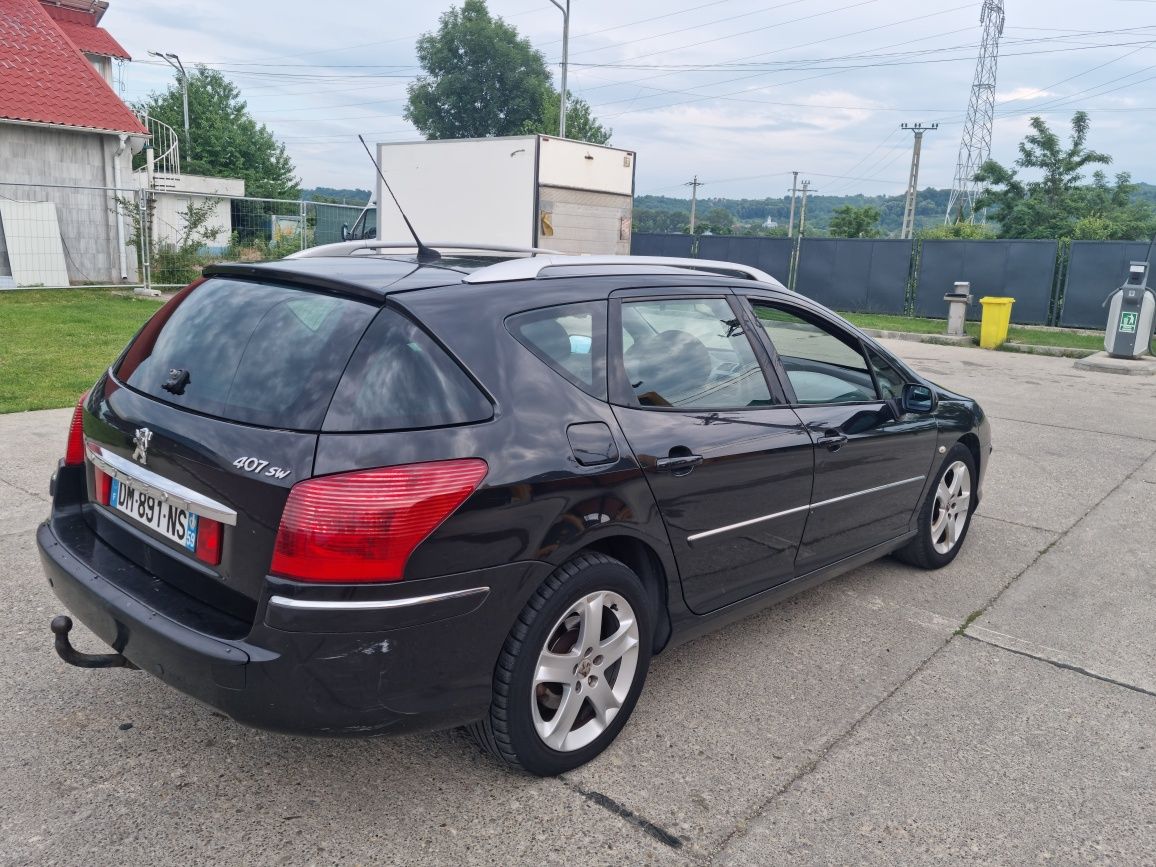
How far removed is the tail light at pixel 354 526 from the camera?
7.84 feet

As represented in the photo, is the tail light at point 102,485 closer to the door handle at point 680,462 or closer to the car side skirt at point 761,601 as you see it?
the door handle at point 680,462

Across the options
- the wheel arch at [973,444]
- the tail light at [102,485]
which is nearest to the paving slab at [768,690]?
the wheel arch at [973,444]

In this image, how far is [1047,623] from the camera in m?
4.39

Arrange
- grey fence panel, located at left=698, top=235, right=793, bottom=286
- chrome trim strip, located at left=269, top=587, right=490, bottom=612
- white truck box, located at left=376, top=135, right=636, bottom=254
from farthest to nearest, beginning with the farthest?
1. grey fence panel, located at left=698, top=235, right=793, bottom=286
2. white truck box, located at left=376, top=135, right=636, bottom=254
3. chrome trim strip, located at left=269, top=587, right=490, bottom=612

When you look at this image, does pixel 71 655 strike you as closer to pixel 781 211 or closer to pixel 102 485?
pixel 102 485

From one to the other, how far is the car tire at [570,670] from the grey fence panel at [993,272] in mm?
21291

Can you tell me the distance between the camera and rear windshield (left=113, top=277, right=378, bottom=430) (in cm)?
261

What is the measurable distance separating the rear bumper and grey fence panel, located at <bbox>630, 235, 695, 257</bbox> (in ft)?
87.4

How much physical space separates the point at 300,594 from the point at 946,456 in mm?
3580

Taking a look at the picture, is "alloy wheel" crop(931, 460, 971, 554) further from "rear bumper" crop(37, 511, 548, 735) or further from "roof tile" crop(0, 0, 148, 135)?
"roof tile" crop(0, 0, 148, 135)

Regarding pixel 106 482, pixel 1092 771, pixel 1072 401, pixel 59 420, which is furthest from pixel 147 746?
pixel 1072 401

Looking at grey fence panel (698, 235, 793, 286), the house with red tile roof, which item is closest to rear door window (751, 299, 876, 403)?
the house with red tile roof

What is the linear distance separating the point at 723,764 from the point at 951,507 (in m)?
2.62

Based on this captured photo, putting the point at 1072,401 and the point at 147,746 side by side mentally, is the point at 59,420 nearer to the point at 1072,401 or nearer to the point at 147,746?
the point at 147,746
